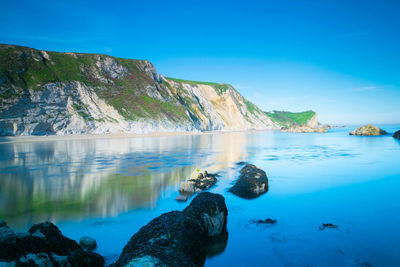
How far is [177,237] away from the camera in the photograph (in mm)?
4113

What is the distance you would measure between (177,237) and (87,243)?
2959 mm

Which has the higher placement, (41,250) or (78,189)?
(41,250)

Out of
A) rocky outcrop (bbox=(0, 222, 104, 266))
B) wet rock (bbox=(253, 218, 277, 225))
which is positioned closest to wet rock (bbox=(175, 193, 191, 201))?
wet rock (bbox=(253, 218, 277, 225))

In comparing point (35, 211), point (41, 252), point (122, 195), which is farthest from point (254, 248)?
point (35, 211)

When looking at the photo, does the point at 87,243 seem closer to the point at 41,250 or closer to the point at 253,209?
the point at 41,250

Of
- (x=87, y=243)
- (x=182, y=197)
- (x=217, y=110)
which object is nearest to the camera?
(x=87, y=243)

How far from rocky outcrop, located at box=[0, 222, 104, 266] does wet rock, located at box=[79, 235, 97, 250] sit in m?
0.98

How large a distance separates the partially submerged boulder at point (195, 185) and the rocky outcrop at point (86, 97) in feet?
166

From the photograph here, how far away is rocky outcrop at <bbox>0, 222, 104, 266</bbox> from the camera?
11.1 ft

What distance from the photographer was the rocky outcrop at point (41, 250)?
3369 millimetres

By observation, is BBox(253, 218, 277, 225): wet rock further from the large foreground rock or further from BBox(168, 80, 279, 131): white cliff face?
BBox(168, 80, 279, 131): white cliff face

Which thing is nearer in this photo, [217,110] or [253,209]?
[253,209]

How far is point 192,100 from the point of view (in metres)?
96.6

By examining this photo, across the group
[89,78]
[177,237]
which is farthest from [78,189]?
[89,78]
